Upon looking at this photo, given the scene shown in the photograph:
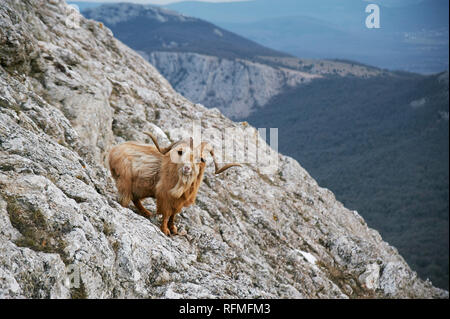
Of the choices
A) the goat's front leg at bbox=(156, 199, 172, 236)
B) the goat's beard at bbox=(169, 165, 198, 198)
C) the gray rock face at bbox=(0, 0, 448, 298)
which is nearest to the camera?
the gray rock face at bbox=(0, 0, 448, 298)

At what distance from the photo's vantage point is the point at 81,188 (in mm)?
8961

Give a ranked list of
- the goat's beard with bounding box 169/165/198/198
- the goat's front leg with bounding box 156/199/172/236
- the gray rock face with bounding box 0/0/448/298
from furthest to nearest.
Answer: the goat's front leg with bounding box 156/199/172/236 < the goat's beard with bounding box 169/165/198/198 < the gray rock face with bounding box 0/0/448/298

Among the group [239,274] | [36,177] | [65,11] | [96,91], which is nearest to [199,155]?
[36,177]

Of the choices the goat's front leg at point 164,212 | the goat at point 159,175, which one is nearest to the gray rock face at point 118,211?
the goat's front leg at point 164,212

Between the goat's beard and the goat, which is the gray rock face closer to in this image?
the goat

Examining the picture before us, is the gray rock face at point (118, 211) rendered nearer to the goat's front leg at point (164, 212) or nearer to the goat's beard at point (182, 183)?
the goat's front leg at point (164, 212)

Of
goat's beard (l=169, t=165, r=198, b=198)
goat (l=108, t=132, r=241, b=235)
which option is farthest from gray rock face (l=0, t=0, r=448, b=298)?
goat's beard (l=169, t=165, r=198, b=198)

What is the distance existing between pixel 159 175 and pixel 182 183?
1.03 m

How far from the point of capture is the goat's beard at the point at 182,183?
10.5 meters

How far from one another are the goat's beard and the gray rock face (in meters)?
1.19

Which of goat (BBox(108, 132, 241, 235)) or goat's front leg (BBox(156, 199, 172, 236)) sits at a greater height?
goat (BBox(108, 132, 241, 235))

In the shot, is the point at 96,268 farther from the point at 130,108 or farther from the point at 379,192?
the point at 379,192

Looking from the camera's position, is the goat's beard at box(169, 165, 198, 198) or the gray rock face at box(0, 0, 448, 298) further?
the goat's beard at box(169, 165, 198, 198)

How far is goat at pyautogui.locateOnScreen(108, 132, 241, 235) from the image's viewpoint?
1062 cm
